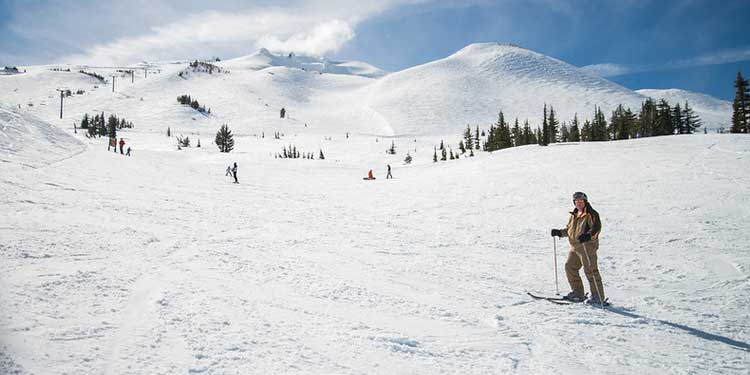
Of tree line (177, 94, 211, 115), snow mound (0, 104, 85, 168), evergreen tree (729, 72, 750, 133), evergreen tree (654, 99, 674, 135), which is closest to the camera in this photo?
snow mound (0, 104, 85, 168)

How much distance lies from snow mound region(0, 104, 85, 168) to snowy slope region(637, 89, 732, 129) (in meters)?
170

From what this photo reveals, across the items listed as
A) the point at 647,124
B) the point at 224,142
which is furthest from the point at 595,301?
the point at 647,124

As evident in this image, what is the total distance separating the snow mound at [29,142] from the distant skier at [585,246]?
1920 cm

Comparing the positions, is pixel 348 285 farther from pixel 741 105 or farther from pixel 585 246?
pixel 741 105

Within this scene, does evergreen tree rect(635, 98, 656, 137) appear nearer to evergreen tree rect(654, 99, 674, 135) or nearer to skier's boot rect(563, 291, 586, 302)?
evergreen tree rect(654, 99, 674, 135)

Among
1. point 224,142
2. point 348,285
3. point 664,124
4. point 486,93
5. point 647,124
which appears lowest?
point 348,285

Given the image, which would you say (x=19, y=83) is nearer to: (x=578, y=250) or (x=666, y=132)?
(x=578, y=250)

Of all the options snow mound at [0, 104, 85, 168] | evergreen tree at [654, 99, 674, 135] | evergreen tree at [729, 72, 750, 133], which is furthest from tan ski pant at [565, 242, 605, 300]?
evergreen tree at [654, 99, 674, 135]

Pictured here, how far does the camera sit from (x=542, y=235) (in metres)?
11.9

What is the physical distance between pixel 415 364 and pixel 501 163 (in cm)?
2569

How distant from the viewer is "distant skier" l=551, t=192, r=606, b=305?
6.48 meters

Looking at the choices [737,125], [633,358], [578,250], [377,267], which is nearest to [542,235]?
[578,250]

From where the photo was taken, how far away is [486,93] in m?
154

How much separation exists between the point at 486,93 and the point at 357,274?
15946cm
